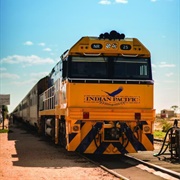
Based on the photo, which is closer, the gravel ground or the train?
the gravel ground

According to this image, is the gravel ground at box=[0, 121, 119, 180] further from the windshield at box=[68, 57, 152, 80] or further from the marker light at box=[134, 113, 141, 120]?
the windshield at box=[68, 57, 152, 80]

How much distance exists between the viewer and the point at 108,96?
13.1 m

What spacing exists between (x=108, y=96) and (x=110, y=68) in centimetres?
88

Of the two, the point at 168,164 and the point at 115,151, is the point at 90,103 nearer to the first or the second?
the point at 115,151

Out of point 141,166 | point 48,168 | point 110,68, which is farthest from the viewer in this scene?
point 110,68

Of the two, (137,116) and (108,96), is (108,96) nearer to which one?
(108,96)

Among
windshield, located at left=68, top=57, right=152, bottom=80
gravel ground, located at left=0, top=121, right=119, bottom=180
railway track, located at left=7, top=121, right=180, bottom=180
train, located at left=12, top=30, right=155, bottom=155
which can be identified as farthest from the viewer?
windshield, located at left=68, top=57, right=152, bottom=80

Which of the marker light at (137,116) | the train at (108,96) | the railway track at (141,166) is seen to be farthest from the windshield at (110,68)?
the railway track at (141,166)

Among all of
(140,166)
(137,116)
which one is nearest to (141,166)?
(140,166)

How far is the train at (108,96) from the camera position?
42.5ft

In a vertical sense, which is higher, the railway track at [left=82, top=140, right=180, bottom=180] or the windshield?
the windshield

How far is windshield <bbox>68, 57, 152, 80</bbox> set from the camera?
1311cm

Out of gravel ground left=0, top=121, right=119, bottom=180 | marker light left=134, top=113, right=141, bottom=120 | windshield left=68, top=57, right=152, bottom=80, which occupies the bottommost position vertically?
gravel ground left=0, top=121, right=119, bottom=180

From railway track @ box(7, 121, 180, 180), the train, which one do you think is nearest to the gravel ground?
railway track @ box(7, 121, 180, 180)
